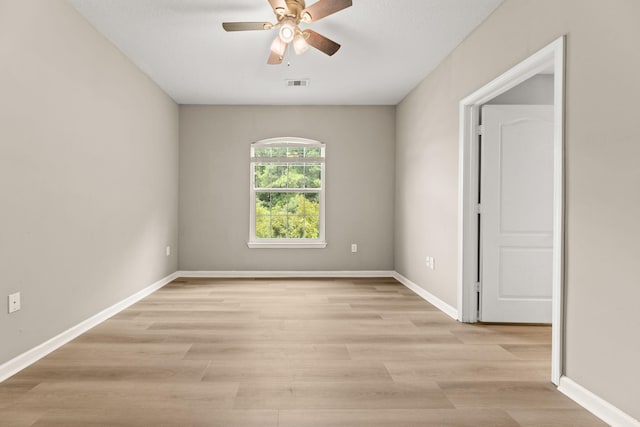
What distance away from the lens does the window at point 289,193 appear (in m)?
6.15

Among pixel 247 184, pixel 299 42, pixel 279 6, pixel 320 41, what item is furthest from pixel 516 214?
pixel 247 184

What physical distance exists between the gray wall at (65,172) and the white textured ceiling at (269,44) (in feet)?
1.21

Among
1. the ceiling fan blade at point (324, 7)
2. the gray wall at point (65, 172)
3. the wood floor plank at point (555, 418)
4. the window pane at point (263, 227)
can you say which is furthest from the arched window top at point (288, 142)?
the wood floor plank at point (555, 418)

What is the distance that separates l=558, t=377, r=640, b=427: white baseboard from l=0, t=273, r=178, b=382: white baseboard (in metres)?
3.19

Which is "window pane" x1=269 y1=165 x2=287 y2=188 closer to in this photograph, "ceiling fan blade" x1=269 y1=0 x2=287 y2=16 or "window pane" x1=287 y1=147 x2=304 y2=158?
"window pane" x1=287 y1=147 x2=304 y2=158

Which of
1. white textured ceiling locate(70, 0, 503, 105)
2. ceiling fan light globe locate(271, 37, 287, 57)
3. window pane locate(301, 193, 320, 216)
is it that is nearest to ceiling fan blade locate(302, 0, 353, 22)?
ceiling fan light globe locate(271, 37, 287, 57)

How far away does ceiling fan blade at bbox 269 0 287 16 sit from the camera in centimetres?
271

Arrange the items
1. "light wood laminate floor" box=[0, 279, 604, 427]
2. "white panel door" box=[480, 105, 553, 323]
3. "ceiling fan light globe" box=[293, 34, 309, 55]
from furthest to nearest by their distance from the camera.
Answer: "white panel door" box=[480, 105, 553, 323], "ceiling fan light globe" box=[293, 34, 309, 55], "light wood laminate floor" box=[0, 279, 604, 427]

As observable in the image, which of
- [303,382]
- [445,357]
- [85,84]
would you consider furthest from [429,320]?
[85,84]

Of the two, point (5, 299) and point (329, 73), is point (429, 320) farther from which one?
point (5, 299)

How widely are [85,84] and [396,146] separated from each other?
13.6ft

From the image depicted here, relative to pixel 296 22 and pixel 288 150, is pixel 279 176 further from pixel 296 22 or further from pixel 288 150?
pixel 296 22

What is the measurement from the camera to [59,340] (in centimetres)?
297

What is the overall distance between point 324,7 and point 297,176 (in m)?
3.60
